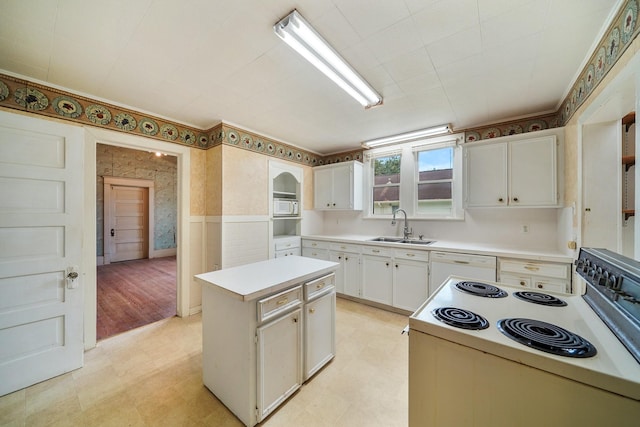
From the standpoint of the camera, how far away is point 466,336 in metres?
0.89

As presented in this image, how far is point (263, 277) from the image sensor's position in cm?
174

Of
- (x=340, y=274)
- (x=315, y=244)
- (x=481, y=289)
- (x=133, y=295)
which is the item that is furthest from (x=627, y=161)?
(x=133, y=295)

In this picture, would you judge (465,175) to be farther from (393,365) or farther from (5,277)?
(5,277)

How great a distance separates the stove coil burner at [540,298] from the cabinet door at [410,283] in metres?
1.59

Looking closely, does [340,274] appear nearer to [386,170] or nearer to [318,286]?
[318,286]

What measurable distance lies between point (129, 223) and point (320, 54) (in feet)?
23.2

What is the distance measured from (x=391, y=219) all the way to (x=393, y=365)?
7.40 ft

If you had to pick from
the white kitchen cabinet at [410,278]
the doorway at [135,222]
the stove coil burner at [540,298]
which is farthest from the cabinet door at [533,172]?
the doorway at [135,222]

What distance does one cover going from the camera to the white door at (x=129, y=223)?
6055 mm

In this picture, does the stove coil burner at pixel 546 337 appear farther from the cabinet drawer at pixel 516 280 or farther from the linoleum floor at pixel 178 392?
the cabinet drawer at pixel 516 280

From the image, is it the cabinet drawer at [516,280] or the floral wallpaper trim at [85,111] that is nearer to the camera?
the floral wallpaper trim at [85,111]

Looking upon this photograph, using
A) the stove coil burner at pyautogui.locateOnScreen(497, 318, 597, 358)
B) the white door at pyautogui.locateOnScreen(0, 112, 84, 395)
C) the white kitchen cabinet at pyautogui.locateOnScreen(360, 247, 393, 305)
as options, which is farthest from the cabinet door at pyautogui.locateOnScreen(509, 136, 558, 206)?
the white door at pyautogui.locateOnScreen(0, 112, 84, 395)

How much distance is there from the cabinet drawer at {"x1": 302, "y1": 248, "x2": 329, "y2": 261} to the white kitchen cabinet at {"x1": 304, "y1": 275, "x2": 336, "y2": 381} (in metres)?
1.71

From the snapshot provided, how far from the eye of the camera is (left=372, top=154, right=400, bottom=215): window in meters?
3.93
